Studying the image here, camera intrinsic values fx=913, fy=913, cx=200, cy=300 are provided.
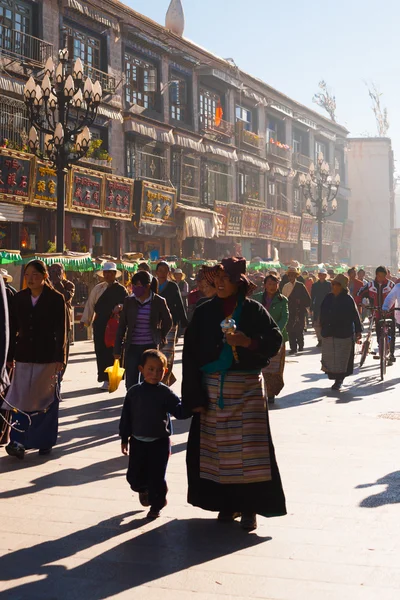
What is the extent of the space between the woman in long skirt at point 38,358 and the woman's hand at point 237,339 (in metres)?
2.75

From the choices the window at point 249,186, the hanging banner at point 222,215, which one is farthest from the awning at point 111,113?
the window at point 249,186

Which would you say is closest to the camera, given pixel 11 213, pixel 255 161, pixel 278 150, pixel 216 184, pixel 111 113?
pixel 11 213

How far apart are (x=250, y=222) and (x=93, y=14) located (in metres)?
14.4

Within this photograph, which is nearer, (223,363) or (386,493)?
(223,363)

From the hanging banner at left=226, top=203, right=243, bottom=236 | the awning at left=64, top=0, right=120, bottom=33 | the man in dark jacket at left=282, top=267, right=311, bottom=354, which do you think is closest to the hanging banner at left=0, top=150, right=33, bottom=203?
the awning at left=64, top=0, right=120, bottom=33

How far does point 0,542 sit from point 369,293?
37.5ft

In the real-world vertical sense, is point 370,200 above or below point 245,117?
below

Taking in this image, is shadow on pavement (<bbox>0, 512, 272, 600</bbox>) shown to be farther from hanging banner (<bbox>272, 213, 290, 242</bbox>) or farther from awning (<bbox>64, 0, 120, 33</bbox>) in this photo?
hanging banner (<bbox>272, 213, 290, 242</bbox>)

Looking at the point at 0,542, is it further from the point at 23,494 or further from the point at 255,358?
the point at 255,358

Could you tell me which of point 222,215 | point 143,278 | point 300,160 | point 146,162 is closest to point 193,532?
point 143,278

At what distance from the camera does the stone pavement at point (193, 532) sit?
4.36m

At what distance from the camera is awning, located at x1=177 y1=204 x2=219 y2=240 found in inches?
1278

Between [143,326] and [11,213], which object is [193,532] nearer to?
[143,326]

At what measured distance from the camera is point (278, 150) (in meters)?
44.3
